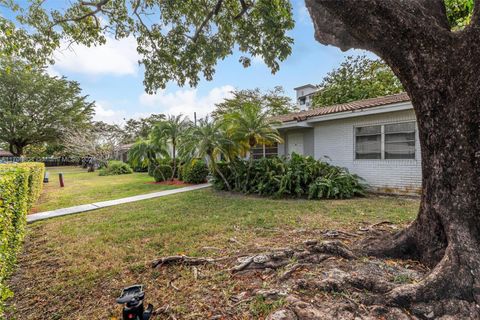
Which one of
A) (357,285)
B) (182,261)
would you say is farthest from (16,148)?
(357,285)

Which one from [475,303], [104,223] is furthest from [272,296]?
[104,223]

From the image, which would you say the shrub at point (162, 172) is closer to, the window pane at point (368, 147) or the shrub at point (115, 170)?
the shrub at point (115, 170)

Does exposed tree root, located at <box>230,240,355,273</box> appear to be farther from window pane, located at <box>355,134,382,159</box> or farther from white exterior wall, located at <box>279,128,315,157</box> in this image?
white exterior wall, located at <box>279,128,315,157</box>

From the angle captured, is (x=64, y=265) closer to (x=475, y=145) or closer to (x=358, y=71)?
(x=475, y=145)

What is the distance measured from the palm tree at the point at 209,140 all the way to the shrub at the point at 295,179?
93 cm

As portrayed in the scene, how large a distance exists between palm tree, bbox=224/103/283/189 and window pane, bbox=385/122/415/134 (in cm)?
379

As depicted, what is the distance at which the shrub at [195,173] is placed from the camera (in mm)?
13148

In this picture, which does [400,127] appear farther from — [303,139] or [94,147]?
[94,147]

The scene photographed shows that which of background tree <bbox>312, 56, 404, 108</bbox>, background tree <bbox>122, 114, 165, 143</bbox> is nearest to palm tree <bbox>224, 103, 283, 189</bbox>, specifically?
background tree <bbox>312, 56, 404, 108</bbox>

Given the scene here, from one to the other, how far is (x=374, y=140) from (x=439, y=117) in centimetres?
721

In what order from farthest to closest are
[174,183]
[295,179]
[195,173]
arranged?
[174,183]
[195,173]
[295,179]

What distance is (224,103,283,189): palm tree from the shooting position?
906cm

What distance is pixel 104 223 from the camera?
232 inches

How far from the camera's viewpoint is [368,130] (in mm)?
9172
